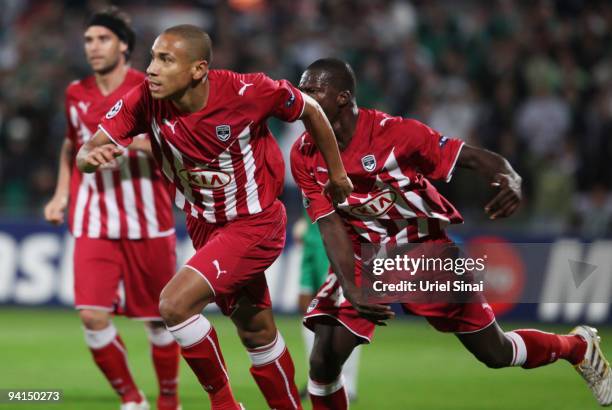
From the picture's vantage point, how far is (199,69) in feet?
18.0

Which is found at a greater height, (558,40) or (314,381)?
(558,40)

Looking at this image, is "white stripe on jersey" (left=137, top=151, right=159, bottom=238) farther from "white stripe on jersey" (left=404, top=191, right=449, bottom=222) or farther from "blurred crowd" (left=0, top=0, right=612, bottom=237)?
"blurred crowd" (left=0, top=0, right=612, bottom=237)

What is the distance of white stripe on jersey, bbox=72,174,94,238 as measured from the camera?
7.22 metres

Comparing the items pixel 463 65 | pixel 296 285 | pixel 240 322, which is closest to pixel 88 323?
pixel 240 322

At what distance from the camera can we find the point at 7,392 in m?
7.57

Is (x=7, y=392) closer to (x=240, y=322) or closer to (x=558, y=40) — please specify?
(x=240, y=322)

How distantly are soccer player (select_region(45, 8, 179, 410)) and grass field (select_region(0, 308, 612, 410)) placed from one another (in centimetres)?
59

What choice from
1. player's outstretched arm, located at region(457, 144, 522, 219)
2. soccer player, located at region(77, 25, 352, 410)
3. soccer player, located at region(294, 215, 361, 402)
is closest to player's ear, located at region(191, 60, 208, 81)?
soccer player, located at region(77, 25, 352, 410)

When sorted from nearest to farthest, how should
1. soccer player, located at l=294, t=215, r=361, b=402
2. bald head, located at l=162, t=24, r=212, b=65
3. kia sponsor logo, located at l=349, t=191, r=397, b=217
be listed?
bald head, located at l=162, t=24, r=212, b=65 → kia sponsor logo, located at l=349, t=191, r=397, b=217 → soccer player, located at l=294, t=215, r=361, b=402

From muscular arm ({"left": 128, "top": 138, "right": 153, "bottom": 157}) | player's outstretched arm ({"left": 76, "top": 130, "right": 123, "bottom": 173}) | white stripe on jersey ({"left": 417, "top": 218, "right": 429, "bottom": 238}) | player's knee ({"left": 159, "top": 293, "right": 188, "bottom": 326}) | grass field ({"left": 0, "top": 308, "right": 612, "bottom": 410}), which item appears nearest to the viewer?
player's outstretched arm ({"left": 76, "top": 130, "right": 123, "bottom": 173})

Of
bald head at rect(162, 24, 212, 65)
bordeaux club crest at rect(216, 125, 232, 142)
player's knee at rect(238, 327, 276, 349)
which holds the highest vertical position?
bald head at rect(162, 24, 212, 65)

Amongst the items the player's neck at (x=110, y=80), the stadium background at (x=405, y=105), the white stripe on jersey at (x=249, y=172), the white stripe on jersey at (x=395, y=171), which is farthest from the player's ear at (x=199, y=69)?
the stadium background at (x=405, y=105)

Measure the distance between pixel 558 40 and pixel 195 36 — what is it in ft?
31.3

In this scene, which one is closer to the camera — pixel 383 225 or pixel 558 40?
pixel 383 225
